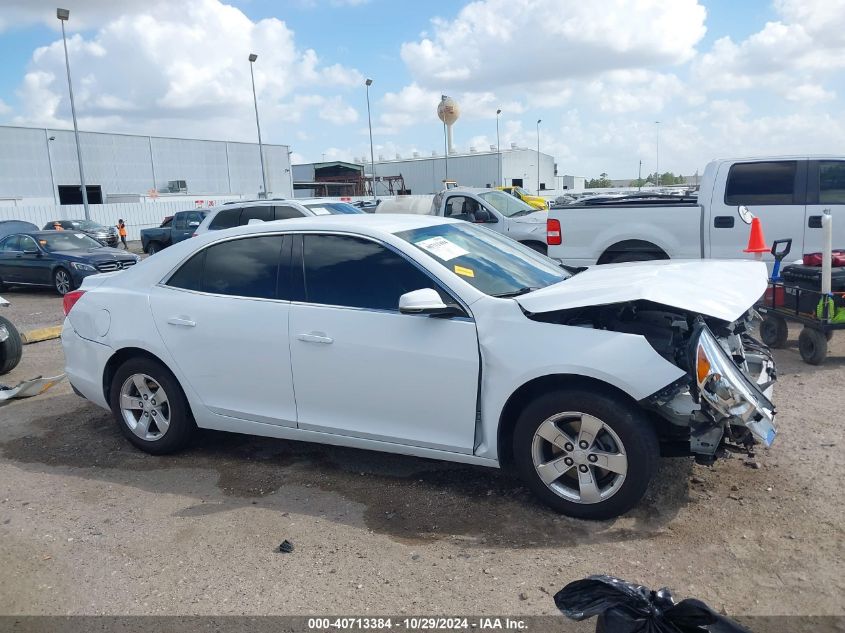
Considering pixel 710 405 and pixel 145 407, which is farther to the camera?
pixel 145 407

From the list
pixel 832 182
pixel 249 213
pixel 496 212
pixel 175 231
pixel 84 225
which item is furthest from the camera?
pixel 84 225

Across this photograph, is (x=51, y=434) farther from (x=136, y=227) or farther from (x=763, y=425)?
(x=136, y=227)

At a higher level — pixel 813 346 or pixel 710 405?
pixel 710 405

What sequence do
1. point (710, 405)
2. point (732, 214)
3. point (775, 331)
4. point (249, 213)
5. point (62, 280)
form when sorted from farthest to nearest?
point (62, 280) < point (249, 213) < point (732, 214) < point (775, 331) < point (710, 405)

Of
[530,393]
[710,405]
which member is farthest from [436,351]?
[710,405]

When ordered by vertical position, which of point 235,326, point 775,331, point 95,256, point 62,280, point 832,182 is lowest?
point 775,331

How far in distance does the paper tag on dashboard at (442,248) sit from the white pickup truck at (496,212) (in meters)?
8.38

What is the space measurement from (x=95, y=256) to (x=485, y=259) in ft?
44.2

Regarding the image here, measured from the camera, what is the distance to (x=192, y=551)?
12.0ft

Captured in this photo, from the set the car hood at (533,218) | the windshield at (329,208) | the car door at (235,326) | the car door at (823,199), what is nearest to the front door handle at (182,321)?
the car door at (235,326)

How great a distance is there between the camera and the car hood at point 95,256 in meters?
15.3

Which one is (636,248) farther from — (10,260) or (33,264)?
(10,260)

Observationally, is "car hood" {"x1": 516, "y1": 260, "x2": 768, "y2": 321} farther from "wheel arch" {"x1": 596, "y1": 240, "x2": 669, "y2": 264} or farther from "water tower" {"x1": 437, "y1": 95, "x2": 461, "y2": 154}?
"water tower" {"x1": 437, "y1": 95, "x2": 461, "y2": 154}

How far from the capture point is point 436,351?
3914 millimetres
